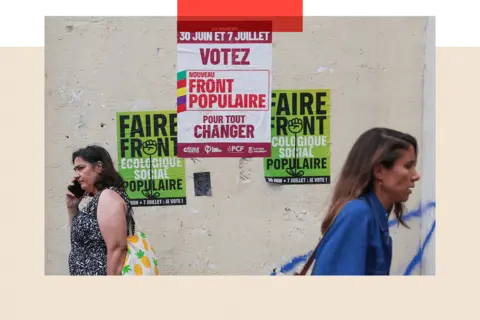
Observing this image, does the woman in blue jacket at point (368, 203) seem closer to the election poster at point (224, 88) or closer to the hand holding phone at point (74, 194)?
the election poster at point (224, 88)

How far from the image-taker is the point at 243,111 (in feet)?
29.3

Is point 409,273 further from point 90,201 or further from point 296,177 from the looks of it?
point 90,201

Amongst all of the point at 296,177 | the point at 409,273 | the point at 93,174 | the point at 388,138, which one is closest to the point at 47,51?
the point at 93,174

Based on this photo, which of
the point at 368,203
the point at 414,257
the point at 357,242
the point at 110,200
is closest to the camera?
the point at 357,242

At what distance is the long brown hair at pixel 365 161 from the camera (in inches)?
348

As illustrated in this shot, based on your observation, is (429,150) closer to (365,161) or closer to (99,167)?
(365,161)

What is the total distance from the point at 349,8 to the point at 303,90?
0.76m

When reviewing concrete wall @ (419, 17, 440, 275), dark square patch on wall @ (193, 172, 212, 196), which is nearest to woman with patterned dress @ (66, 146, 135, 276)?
dark square patch on wall @ (193, 172, 212, 196)

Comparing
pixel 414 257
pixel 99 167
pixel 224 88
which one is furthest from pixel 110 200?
pixel 414 257

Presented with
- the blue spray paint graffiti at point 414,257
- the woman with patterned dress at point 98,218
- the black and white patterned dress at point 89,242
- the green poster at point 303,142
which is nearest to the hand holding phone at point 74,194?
the woman with patterned dress at point 98,218

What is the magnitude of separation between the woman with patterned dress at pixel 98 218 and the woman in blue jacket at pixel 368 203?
161 centimetres

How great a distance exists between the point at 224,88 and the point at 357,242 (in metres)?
1.66

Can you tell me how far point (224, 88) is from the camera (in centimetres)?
892

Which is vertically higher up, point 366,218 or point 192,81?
point 192,81
